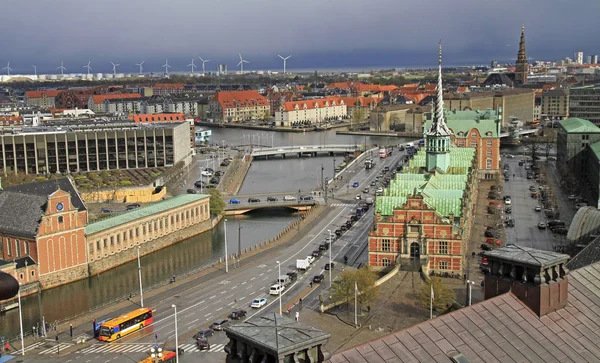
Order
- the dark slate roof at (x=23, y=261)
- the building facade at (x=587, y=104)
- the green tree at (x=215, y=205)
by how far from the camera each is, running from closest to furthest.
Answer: the dark slate roof at (x=23, y=261) < the green tree at (x=215, y=205) < the building facade at (x=587, y=104)

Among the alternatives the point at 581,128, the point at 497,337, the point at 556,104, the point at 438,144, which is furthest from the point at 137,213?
the point at 556,104

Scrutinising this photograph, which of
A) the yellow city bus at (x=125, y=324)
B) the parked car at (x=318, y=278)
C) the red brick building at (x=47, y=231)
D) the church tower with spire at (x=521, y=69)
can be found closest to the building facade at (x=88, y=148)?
the red brick building at (x=47, y=231)

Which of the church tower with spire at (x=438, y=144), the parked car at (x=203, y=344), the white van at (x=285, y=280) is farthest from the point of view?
the church tower with spire at (x=438, y=144)

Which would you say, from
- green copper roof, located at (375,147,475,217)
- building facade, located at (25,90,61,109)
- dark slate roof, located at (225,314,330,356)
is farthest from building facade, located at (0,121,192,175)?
building facade, located at (25,90,61,109)

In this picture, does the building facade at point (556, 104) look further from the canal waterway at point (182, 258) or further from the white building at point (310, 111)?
the canal waterway at point (182, 258)

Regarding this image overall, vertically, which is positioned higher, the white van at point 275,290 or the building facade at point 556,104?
the building facade at point 556,104

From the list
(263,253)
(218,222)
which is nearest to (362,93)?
(218,222)

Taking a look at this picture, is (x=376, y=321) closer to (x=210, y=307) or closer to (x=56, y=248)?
(x=210, y=307)
